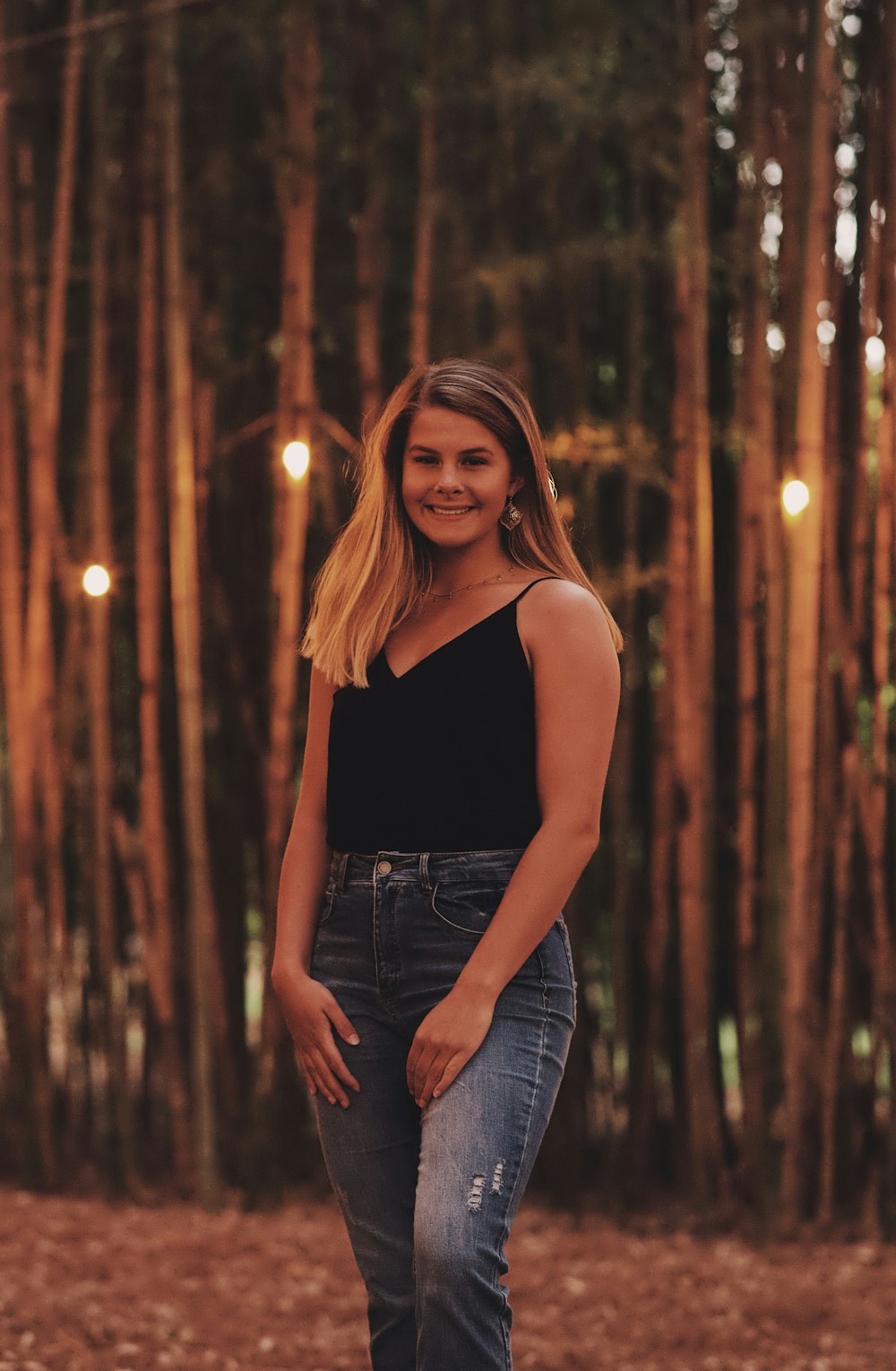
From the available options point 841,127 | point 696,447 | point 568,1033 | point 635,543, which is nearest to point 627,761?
point 635,543

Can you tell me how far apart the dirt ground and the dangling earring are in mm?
1475

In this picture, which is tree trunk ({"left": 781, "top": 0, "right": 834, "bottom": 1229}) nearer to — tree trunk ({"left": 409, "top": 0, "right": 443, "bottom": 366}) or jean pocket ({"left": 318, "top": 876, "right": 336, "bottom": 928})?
tree trunk ({"left": 409, "top": 0, "right": 443, "bottom": 366})

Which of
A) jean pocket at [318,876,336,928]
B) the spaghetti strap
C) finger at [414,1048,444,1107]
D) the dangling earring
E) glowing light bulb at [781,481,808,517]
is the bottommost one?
finger at [414,1048,444,1107]

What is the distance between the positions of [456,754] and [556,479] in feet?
6.15

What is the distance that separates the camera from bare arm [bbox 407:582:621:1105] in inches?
41.9

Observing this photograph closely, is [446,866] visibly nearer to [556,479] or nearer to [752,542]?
[752,542]

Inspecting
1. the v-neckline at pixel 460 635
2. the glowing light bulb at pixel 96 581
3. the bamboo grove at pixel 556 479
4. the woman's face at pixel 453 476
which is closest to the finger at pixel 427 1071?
the v-neckline at pixel 460 635

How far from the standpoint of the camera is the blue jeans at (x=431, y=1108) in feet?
3.38

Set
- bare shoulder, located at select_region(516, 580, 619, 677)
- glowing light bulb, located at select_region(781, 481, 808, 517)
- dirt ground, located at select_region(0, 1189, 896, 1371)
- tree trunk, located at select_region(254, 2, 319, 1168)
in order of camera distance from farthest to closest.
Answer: tree trunk, located at select_region(254, 2, 319, 1168) < glowing light bulb, located at select_region(781, 481, 808, 517) < dirt ground, located at select_region(0, 1189, 896, 1371) < bare shoulder, located at select_region(516, 580, 619, 677)

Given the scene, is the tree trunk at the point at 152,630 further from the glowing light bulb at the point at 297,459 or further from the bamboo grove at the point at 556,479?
the glowing light bulb at the point at 297,459

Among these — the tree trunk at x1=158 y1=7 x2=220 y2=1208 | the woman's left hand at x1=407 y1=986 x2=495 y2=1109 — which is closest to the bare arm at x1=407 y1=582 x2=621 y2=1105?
the woman's left hand at x1=407 y1=986 x2=495 y2=1109

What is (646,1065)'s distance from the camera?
2793 millimetres

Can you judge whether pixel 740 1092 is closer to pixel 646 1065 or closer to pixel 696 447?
pixel 646 1065

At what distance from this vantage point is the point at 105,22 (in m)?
2.91
